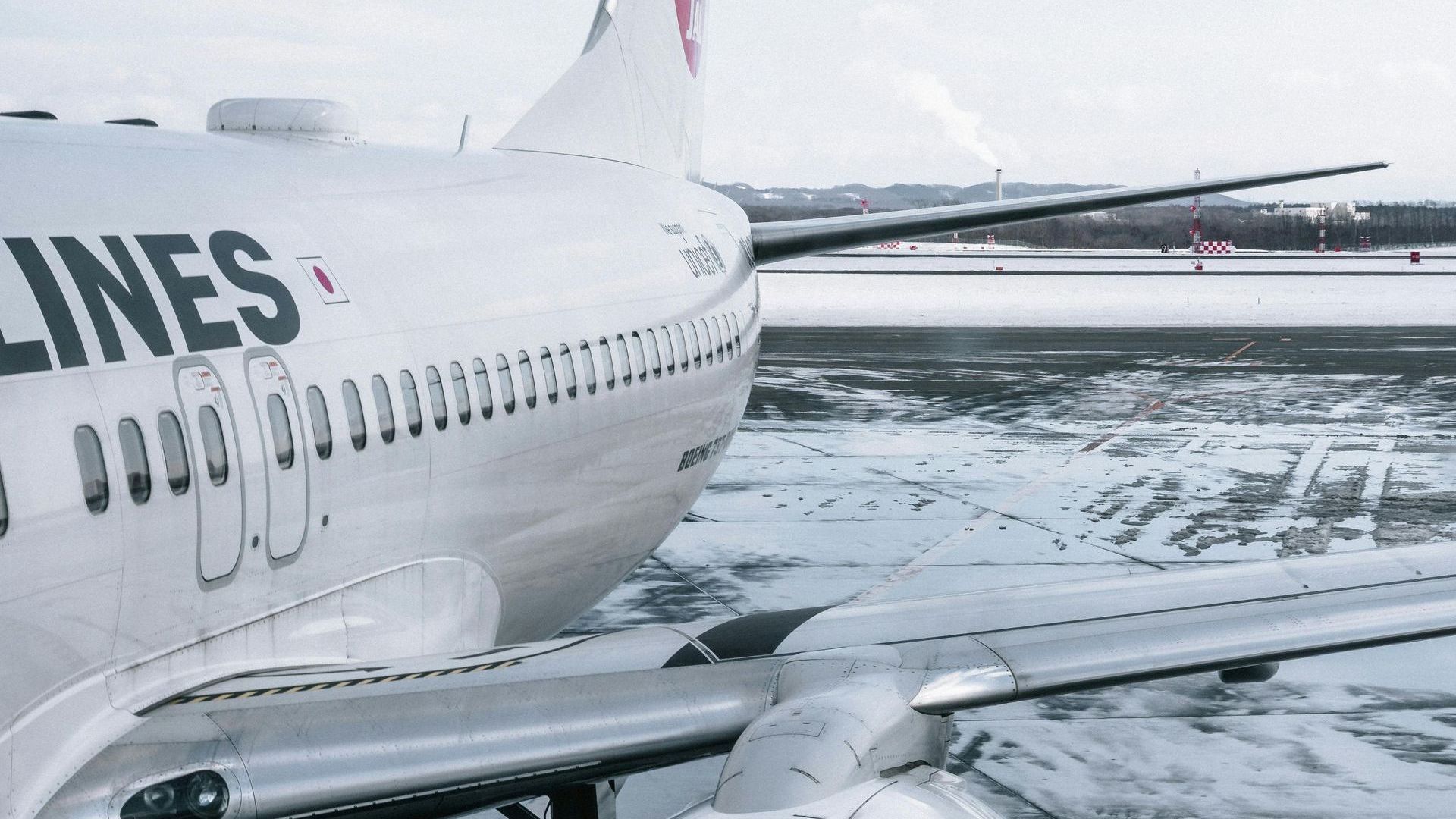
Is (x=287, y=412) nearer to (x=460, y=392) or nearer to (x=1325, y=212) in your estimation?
(x=460, y=392)

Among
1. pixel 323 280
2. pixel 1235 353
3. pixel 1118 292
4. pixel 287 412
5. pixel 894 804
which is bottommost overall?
pixel 1235 353

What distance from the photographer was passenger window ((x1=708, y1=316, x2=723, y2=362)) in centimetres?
1380

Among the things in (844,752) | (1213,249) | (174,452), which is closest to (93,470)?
(174,452)

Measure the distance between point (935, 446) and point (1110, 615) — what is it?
15.6 meters

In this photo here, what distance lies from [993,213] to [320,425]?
961cm

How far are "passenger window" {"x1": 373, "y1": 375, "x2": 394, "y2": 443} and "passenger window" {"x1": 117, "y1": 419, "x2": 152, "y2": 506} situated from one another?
1.81m

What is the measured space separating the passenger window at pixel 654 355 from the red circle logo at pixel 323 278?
4.46 metres

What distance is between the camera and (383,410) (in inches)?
310

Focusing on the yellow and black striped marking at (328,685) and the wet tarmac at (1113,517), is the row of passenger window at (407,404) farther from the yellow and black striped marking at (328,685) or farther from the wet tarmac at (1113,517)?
the wet tarmac at (1113,517)

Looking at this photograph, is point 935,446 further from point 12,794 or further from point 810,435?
point 12,794

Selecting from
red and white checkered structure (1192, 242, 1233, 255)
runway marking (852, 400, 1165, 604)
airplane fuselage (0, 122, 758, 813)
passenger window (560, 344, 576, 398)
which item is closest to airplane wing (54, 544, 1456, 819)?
airplane fuselage (0, 122, 758, 813)

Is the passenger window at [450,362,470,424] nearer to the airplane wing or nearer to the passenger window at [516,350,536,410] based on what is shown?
the passenger window at [516,350,536,410]

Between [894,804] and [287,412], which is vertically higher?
[287,412]

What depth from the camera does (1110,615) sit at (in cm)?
705
